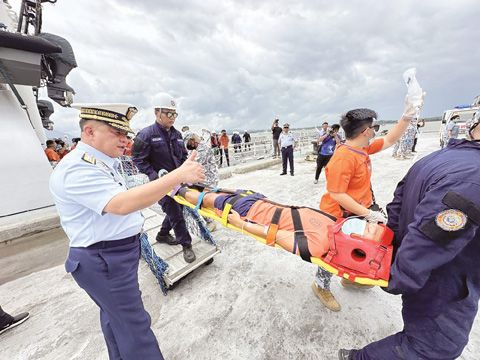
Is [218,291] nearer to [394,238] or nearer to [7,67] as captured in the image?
[394,238]

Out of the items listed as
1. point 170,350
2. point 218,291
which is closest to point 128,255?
point 170,350

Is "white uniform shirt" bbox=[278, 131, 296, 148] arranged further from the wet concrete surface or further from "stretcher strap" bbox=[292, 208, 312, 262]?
the wet concrete surface

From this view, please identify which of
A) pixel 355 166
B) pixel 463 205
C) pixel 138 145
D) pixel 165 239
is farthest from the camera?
pixel 165 239

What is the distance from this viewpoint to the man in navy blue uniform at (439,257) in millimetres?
799

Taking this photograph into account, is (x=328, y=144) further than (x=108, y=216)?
Yes

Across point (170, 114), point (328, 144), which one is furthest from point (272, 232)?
point (328, 144)

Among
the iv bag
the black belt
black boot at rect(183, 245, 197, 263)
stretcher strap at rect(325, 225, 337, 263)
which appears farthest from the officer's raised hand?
the iv bag

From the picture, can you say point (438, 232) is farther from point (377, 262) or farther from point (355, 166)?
point (355, 166)

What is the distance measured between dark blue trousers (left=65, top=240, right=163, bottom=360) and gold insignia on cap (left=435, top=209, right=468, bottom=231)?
1.61 m

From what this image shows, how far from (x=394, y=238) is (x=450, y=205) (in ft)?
2.05

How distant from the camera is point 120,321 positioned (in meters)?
1.28

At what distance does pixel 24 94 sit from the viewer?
6156 mm

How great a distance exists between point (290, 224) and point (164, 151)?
6.14 ft

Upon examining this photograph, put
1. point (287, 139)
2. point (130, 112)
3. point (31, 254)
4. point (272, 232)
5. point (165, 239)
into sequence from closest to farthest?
1. point (130, 112)
2. point (272, 232)
3. point (165, 239)
4. point (31, 254)
5. point (287, 139)
